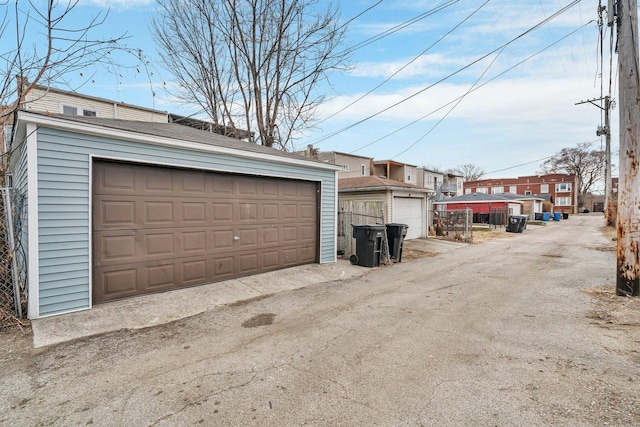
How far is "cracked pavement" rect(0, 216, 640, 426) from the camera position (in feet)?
7.82

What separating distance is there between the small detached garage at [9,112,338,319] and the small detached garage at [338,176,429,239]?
6596 mm

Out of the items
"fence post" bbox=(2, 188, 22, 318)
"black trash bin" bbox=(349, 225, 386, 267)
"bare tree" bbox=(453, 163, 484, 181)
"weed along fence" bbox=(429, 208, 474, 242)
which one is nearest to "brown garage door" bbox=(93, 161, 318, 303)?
"fence post" bbox=(2, 188, 22, 318)

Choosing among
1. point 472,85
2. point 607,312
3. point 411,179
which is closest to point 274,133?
point 472,85

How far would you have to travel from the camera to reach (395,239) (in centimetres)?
920

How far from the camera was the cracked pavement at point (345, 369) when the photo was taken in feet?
7.82

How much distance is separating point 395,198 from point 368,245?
650cm

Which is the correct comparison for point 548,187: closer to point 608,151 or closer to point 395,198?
point 608,151

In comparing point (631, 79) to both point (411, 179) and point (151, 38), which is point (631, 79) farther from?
point (411, 179)

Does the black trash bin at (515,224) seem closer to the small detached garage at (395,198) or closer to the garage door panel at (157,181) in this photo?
the small detached garage at (395,198)

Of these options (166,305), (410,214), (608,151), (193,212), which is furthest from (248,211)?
(608,151)

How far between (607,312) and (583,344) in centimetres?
172

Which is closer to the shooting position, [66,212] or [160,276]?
[66,212]

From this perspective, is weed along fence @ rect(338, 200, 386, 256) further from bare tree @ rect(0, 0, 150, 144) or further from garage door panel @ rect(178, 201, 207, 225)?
bare tree @ rect(0, 0, 150, 144)

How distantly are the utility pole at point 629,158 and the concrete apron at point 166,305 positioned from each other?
16.0 ft
